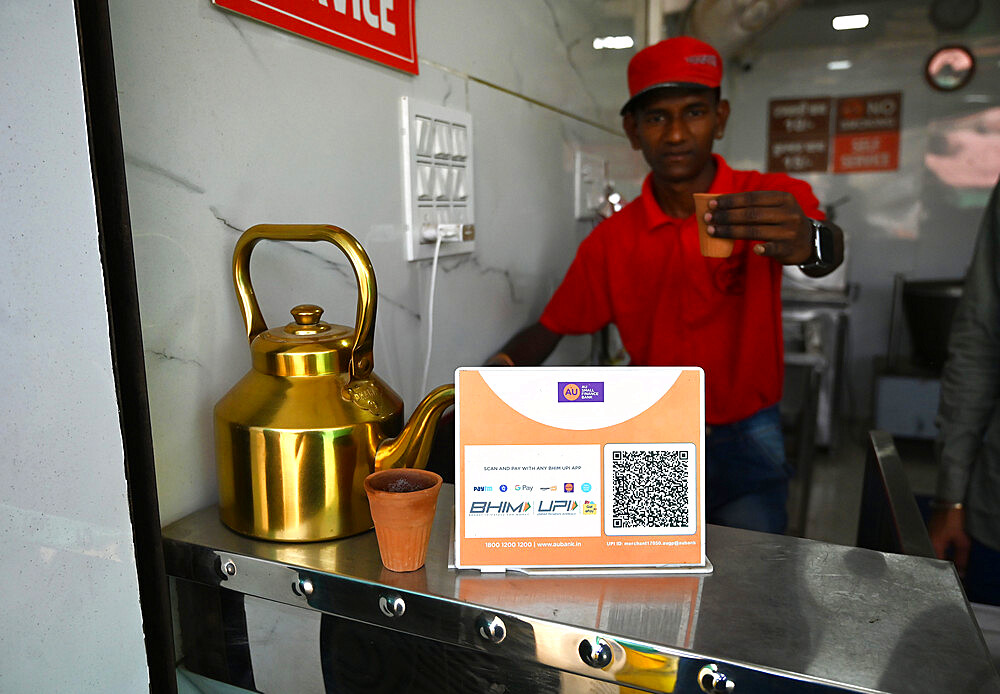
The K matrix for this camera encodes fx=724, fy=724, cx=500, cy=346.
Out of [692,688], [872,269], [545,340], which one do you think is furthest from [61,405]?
[872,269]

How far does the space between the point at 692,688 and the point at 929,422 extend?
12.4 feet

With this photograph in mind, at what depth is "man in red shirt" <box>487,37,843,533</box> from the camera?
1.39 m

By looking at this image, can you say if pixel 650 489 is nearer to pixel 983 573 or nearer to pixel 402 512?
pixel 402 512

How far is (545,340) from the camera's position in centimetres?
158

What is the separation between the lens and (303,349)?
690 millimetres

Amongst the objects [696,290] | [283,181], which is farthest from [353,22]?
[696,290]

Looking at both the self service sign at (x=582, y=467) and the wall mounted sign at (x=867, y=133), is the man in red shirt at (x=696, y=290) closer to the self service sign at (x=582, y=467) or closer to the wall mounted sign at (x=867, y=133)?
the self service sign at (x=582, y=467)

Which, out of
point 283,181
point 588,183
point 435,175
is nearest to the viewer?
point 283,181

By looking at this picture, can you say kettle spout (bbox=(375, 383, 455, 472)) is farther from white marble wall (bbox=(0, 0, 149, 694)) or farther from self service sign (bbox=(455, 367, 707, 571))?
white marble wall (bbox=(0, 0, 149, 694))

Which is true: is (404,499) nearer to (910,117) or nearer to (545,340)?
(545,340)

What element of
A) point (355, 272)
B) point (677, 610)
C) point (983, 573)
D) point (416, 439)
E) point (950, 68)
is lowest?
point (983, 573)

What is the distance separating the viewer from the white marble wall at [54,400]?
547 millimetres

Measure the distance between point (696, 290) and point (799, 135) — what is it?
129 inches

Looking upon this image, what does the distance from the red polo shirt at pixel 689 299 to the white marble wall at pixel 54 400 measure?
3.58ft
